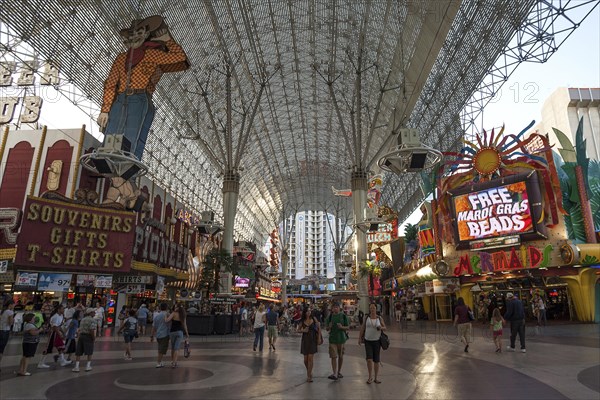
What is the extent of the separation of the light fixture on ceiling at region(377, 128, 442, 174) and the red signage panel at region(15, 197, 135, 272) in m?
18.0

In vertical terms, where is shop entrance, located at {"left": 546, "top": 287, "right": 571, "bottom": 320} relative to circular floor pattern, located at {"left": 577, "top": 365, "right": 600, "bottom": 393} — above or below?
above

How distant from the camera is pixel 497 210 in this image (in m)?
24.5

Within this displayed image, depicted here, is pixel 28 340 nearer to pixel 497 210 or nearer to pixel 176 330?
pixel 176 330

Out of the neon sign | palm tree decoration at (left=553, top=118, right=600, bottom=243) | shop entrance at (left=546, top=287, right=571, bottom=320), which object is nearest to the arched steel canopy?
palm tree decoration at (left=553, top=118, right=600, bottom=243)

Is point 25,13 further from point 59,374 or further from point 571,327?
point 571,327

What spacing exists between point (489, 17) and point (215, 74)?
24.9m

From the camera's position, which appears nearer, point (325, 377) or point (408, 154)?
point (325, 377)

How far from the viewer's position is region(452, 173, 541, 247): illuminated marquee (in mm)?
23359

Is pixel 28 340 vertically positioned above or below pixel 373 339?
below

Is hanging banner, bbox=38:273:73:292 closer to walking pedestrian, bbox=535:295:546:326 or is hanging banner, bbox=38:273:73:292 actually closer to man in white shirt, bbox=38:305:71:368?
man in white shirt, bbox=38:305:71:368

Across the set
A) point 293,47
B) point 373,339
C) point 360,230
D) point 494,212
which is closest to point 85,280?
point 360,230

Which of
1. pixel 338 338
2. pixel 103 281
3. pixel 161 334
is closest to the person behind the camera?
pixel 338 338

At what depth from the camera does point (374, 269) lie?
95.6ft

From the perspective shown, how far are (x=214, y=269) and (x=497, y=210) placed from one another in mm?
17579
